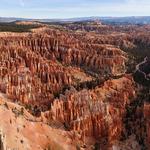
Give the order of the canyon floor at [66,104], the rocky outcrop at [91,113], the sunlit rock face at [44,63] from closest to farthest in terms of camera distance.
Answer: the canyon floor at [66,104], the rocky outcrop at [91,113], the sunlit rock face at [44,63]

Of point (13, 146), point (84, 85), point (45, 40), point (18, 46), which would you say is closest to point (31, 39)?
point (45, 40)

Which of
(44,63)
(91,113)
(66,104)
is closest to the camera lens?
(91,113)

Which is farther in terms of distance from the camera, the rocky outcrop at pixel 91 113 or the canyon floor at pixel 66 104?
the rocky outcrop at pixel 91 113

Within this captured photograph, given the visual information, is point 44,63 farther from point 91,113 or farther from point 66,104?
point 91,113

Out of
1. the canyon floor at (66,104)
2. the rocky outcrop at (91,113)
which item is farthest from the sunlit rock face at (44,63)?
the rocky outcrop at (91,113)

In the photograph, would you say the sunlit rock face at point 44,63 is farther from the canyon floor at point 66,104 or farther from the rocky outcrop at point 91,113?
the rocky outcrop at point 91,113

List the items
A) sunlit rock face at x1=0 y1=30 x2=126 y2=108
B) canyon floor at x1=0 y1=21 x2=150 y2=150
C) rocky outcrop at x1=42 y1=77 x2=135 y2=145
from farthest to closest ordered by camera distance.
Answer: sunlit rock face at x1=0 y1=30 x2=126 y2=108
rocky outcrop at x1=42 y1=77 x2=135 y2=145
canyon floor at x1=0 y1=21 x2=150 y2=150

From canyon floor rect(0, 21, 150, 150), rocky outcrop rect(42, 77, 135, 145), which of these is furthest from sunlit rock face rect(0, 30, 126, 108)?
rocky outcrop rect(42, 77, 135, 145)

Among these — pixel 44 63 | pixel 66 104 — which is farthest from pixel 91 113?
pixel 44 63

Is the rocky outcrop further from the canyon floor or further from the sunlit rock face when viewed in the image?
the sunlit rock face

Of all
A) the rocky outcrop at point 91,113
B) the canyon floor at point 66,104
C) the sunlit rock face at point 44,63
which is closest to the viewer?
the canyon floor at point 66,104

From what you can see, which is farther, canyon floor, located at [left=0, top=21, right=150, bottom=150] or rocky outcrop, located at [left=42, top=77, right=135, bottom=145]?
rocky outcrop, located at [left=42, top=77, right=135, bottom=145]
